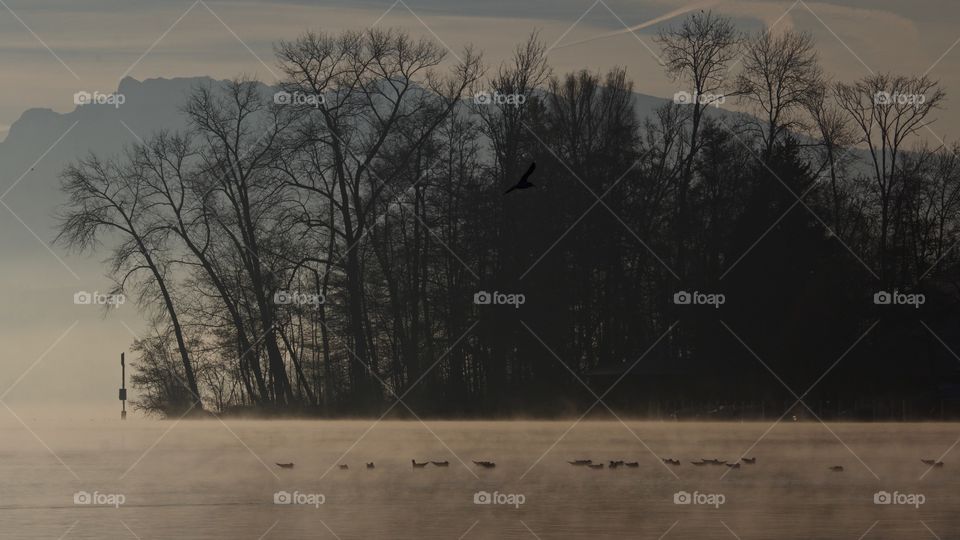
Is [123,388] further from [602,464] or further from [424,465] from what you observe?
[602,464]

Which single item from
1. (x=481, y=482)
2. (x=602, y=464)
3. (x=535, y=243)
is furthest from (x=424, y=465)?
(x=535, y=243)

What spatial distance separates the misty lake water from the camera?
1483 inches

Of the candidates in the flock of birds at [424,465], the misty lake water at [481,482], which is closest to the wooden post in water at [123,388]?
the misty lake water at [481,482]

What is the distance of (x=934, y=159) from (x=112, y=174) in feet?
129

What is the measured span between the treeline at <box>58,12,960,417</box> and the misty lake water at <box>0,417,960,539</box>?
326 cm

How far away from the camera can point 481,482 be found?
48000mm

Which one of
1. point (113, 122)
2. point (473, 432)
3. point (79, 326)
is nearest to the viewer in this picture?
point (473, 432)

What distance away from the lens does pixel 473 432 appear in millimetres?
71812

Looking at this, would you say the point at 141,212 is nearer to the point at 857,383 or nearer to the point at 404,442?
the point at 404,442

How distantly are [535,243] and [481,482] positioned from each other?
32329 mm

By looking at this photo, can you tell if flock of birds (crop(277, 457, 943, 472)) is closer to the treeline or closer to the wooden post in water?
the treeline

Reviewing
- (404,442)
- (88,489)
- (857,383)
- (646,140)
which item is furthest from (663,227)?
(88,489)

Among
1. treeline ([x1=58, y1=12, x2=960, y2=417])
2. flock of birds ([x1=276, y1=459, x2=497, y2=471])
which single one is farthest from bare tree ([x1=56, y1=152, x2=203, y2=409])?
flock of birds ([x1=276, y1=459, x2=497, y2=471])

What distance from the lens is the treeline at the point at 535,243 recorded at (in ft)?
252
